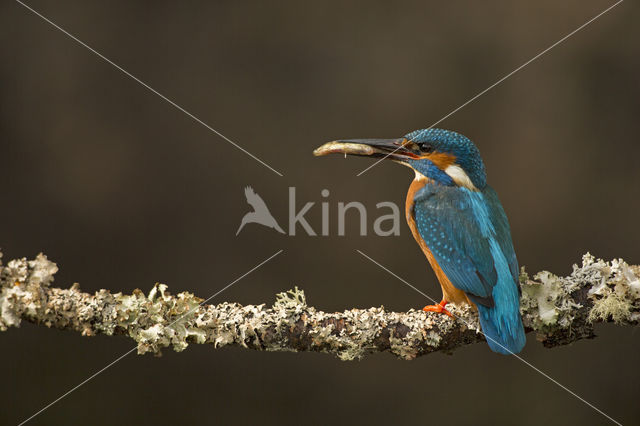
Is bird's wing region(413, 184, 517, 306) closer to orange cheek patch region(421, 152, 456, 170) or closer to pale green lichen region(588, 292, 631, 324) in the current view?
orange cheek patch region(421, 152, 456, 170)

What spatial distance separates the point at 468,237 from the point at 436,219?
11 centimetres

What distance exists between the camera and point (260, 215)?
98.6 inches

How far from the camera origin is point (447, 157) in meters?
1.95

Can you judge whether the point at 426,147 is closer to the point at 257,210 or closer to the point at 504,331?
the point at 504,331

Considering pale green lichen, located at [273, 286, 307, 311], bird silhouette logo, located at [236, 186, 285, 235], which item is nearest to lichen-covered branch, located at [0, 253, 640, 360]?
pale green lichen, located at [273, 286, 307, 311]

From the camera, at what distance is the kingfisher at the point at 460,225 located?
67.3 inches

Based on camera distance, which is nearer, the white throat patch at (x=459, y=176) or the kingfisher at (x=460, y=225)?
the kingfisher at (x=460, y=225)

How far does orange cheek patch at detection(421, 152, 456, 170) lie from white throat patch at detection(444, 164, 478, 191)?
0.01 m

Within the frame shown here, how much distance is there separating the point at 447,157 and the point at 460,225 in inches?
8.3

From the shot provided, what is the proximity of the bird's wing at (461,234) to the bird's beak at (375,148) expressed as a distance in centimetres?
12

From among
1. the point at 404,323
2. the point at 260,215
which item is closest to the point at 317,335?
the point at 404,323

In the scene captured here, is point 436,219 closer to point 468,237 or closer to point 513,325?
point 468,237

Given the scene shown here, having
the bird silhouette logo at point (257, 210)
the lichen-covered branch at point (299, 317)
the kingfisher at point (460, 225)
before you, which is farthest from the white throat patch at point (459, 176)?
the bird silhouette logo at point (257, 210)

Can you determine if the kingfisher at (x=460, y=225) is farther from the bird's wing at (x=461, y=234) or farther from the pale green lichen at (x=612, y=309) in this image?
the pale green lichen at (x=612, y=309)
